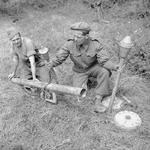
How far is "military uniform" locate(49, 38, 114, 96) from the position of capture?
4.54m

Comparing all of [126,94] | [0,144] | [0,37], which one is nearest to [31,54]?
[0,144]

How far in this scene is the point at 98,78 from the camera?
185 inches

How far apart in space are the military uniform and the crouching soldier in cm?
33

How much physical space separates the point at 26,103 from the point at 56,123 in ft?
2.81

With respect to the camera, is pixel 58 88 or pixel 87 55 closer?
pixel 58 88

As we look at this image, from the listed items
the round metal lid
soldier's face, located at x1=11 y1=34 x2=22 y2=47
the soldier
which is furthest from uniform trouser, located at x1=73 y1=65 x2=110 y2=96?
soldier's face, located at x1=11 y1=34 x2=22 y2=47

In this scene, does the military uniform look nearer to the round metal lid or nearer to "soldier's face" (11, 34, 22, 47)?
the round metal lid

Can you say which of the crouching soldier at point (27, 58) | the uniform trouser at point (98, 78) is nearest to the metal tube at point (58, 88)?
the crouching soldier at point (27, 58)

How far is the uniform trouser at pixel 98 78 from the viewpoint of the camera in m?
4.62

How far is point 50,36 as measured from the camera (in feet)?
23.8

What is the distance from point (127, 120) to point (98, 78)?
3.00 ft

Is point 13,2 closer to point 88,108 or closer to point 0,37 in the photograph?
point 0,37

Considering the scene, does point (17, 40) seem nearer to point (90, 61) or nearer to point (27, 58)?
point (27, 58)

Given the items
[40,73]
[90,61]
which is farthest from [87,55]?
[40,73]
